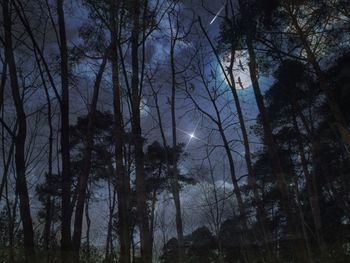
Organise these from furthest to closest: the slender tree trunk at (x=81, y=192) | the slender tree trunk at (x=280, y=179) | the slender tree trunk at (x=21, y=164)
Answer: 1. the slender tree trunk at (x=280, y=179)
2. the slender tree trunk at (x=81, y=192)
3. the slender tree trunk at (x=21, y=164)

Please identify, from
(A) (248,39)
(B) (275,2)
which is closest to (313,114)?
(B) (275,2)

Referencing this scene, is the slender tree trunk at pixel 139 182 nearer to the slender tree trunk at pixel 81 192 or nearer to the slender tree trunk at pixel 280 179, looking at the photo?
the slender tree trunk at pixel 81 192

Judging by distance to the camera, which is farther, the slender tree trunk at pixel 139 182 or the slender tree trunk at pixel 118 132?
the slender tree trunk at pixel 118 132

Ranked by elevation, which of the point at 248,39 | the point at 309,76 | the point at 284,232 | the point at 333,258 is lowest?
the point at 333,258

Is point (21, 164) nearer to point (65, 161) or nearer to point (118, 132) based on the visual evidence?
point (65, 161)

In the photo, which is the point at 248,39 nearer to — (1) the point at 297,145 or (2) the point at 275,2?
(2) the point at 275,2

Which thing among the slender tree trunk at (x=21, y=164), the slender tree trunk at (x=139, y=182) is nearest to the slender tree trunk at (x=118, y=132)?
the slender tree trunk at (x=139, y=182)

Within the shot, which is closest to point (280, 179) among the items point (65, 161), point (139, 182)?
point (139, 182)

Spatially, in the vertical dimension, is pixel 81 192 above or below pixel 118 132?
below

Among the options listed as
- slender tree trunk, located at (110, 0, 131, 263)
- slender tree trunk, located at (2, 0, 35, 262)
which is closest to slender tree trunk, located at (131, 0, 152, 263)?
slender tree trunk, located at (110, 0, 131, 263)

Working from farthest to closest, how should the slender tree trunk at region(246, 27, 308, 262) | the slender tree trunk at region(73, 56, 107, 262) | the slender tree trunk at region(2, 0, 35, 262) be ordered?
the slender tree trunk at region(246, 27, 308, 262) → the slender tree trunk at region(73, 56, 107, 262) → the slender tree trunk at region(2, 0, 35, 262)

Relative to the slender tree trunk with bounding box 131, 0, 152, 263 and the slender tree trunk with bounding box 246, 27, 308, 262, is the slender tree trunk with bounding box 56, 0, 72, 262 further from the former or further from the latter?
the slender tree trunk with bounding box 246, 27, 308, 262

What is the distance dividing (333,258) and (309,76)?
8.06 meters

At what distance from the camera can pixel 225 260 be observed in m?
21.0
